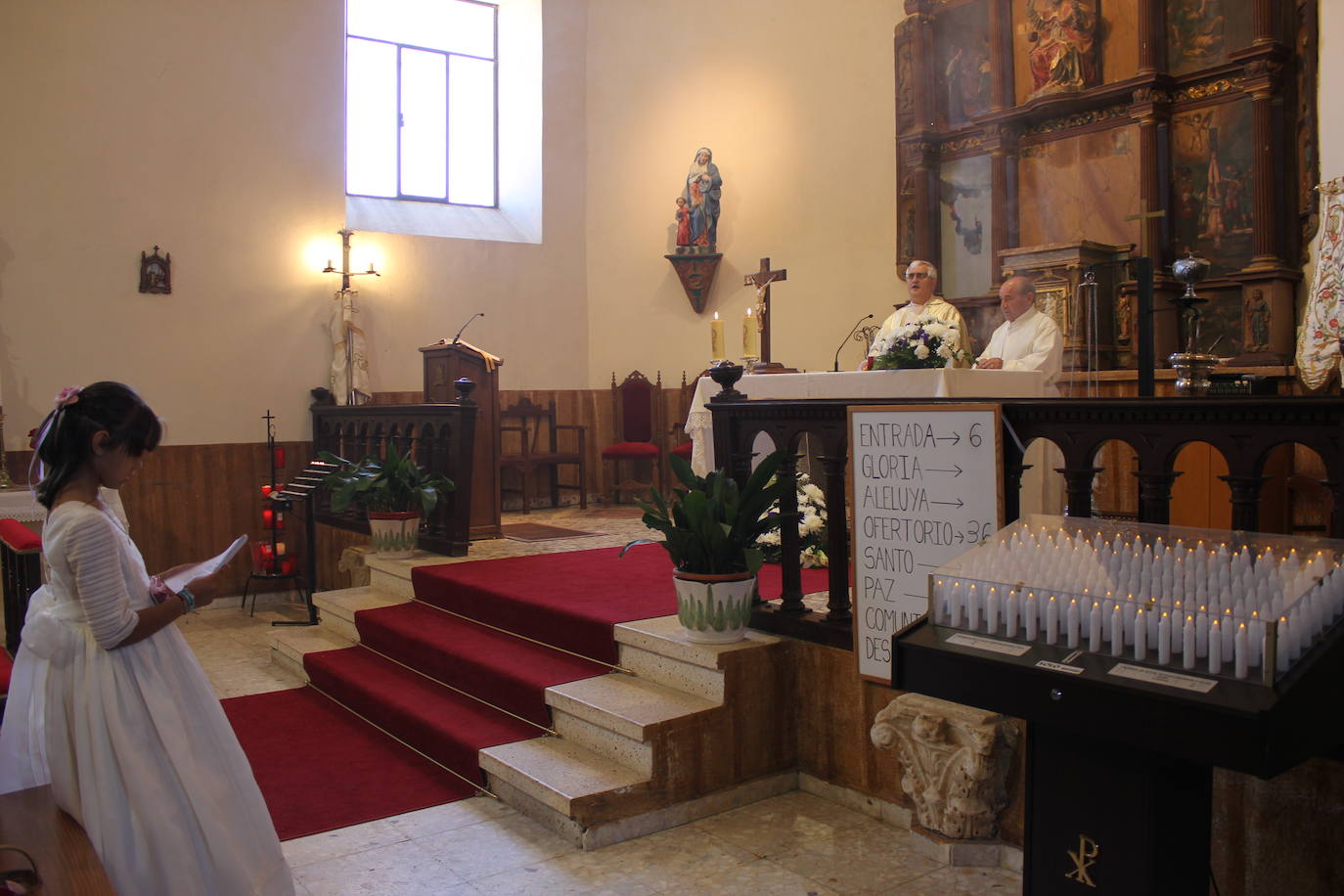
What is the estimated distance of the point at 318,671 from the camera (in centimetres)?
554

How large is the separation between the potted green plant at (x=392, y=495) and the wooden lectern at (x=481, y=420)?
1.24 feet

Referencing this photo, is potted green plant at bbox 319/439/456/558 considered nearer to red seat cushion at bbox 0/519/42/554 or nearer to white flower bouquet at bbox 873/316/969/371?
red seat cushion at bbox 0/519/42/554

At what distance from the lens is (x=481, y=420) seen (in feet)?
22.7

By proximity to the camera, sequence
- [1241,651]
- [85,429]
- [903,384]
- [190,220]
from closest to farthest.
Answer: [1241,651] → [85,429] → [903,384] → [190,220]

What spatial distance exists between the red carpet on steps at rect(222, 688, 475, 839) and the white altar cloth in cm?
209

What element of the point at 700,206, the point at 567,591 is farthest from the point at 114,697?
the point at 700,206

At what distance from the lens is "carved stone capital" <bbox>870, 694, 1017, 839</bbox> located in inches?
126

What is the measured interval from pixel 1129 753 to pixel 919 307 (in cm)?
518

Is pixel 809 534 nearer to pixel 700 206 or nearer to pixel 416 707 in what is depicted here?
pixel 416 707

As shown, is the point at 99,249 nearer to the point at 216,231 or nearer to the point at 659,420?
the point at 216,231

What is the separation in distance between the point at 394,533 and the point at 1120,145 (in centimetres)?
542

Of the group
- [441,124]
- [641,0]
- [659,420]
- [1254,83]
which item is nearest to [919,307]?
[1254,83]

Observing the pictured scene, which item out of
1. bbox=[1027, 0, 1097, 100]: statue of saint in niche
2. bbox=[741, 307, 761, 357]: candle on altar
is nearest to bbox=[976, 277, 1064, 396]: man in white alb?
bbox=[741, 307, 761, 357]: candle on altar

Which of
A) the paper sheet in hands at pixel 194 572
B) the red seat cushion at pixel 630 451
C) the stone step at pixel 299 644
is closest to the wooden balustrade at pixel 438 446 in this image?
the stone step at pixel 299 644
